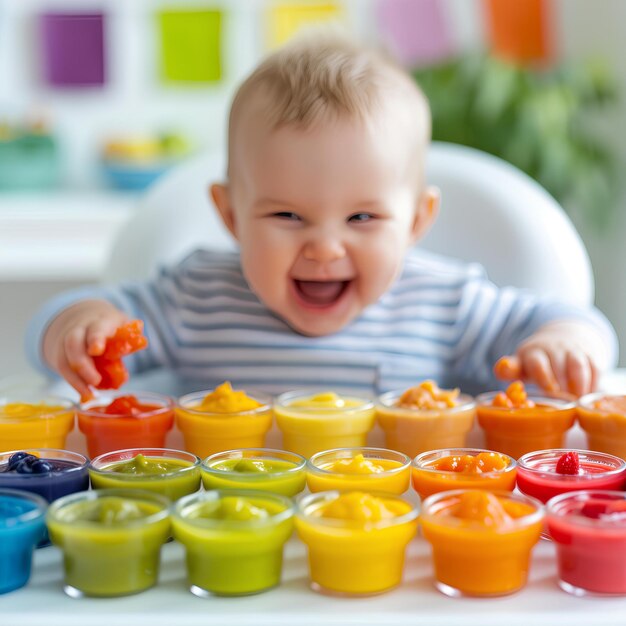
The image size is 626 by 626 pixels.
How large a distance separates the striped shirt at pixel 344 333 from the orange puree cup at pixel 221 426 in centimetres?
39

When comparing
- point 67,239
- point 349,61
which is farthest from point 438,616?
point 67,239

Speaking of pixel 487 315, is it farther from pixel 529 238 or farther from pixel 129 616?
pixel 129 616

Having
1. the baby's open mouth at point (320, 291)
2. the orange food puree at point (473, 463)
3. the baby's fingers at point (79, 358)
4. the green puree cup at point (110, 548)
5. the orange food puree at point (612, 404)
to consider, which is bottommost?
the green puree cup at point (110, 548)

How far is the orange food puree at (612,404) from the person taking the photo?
3.01 feet

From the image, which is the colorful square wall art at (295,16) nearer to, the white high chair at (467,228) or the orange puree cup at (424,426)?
the white high chair at (467,228)

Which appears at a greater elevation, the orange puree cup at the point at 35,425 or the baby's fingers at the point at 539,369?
the baby's fingers at the point at 539,369

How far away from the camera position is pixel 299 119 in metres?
1.17

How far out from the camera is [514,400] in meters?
0.96

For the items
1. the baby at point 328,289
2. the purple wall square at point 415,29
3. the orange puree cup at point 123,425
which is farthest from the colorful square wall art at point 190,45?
the orange puree cup at point 123,425

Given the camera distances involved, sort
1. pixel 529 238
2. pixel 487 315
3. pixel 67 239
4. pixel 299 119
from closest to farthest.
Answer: pixel 299 119 < pixel 487 315 < pixel 529 238 < pixel 67 239

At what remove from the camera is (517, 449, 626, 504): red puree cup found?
2.48 ft

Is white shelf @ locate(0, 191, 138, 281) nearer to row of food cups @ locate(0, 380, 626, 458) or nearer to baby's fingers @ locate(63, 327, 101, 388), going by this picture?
baby's fingers @ locate(63, 327, 101, 388)

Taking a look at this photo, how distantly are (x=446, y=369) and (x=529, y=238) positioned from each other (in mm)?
257

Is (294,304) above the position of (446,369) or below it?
above
